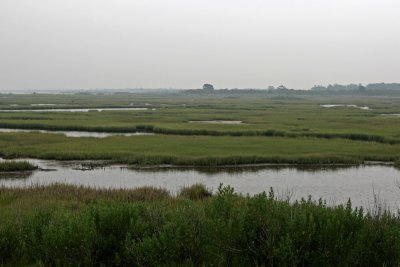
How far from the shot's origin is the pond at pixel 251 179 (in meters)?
21.0

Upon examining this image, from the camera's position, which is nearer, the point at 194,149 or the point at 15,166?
the point at 15,166

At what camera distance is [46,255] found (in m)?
9.02

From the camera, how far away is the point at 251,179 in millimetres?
23844

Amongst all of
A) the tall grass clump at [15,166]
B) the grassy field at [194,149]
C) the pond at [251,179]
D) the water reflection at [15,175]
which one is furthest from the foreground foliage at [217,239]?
the grassy field at [194,149]

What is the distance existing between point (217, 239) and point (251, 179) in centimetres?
1522

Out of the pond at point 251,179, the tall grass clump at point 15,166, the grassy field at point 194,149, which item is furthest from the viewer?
the grassy field at point 194,149

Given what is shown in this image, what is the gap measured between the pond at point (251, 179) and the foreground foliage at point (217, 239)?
10431 mm

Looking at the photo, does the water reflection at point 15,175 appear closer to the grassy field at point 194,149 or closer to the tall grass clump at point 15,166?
the tall grass clump at point 15,166

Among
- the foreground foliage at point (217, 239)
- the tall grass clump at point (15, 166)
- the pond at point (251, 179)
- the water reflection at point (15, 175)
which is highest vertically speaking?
the foreground foliage at point (217, 239)

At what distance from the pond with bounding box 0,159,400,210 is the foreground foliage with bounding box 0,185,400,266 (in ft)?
34.2

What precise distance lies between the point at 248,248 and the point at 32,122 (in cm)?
4530

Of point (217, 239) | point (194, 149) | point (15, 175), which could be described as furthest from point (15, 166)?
point (217, 239)

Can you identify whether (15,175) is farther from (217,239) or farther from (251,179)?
(217,239)

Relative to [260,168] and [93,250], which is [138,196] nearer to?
[93,250]
